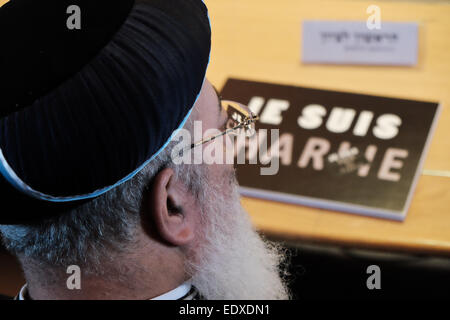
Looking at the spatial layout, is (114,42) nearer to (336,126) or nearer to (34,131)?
(34,131)

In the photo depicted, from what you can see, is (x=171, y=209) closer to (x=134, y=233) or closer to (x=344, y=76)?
(x=134, y=233)

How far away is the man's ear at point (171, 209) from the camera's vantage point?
2.48ft

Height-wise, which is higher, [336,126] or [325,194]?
[336,126]

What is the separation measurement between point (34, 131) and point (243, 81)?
2.69ft

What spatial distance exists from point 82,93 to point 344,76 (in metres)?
0.91

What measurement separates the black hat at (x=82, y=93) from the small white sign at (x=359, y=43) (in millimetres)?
837

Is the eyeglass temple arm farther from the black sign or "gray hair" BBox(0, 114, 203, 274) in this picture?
the black sign

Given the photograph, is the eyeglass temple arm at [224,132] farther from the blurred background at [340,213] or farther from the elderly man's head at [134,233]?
the blurred background at [340,213]

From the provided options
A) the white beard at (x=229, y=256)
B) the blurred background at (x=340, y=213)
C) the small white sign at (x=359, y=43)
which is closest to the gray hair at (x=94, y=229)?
the white beard at (x=229, y=256)

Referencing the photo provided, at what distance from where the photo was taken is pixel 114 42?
2.25ft

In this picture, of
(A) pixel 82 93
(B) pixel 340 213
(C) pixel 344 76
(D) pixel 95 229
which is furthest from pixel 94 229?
(C) pixel 344 76

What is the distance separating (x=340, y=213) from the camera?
45.8 inches

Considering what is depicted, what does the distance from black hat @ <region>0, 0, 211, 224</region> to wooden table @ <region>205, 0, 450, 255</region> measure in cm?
51
